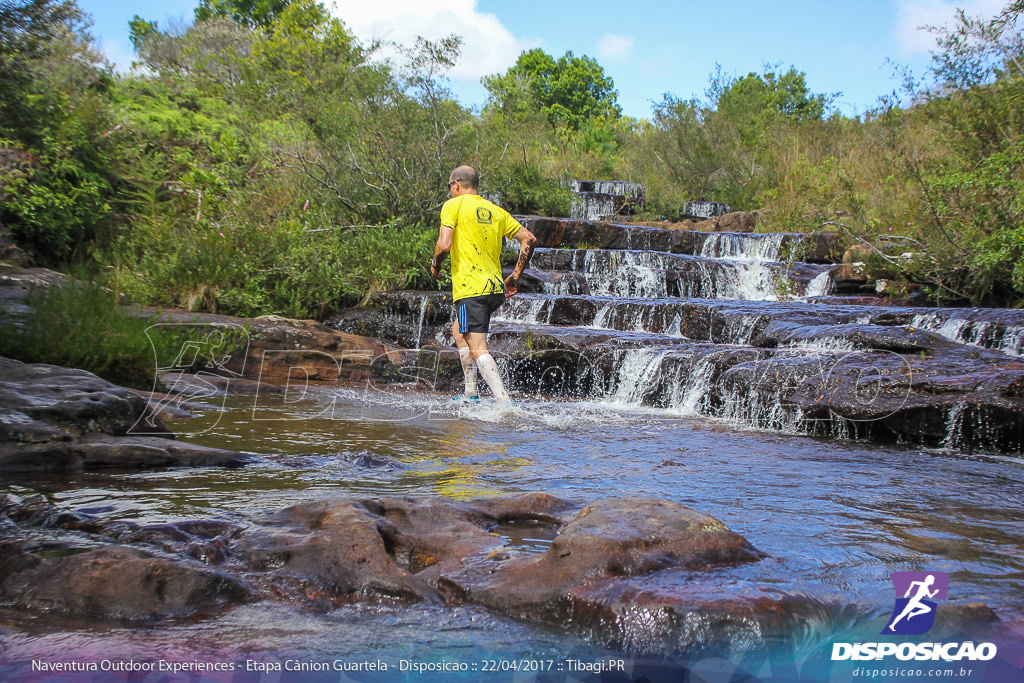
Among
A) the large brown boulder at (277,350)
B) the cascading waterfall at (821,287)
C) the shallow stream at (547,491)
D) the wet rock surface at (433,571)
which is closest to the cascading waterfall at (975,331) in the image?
the shallow stream at (547,491)

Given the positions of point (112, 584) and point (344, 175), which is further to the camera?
point (344, 175)

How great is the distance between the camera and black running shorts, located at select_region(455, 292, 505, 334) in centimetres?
628

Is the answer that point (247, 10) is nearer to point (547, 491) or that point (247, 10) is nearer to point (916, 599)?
point (547, 491)

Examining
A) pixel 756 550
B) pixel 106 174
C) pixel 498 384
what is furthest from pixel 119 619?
pixel 106 174

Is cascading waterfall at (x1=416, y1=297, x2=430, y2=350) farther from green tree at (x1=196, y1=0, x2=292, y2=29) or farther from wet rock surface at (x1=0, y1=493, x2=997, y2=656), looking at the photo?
green tree at (x1=196, y1=0, x2=292, y2=29)

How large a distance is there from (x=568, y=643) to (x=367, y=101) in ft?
42.3

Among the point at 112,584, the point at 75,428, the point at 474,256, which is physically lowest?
the point at 112,584

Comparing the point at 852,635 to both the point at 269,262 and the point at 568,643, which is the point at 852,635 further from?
the point at 269,262

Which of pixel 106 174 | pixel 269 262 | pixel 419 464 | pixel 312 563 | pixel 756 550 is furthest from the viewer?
pixel 106 174

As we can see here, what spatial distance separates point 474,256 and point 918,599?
452cm

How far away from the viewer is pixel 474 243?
6.21 m

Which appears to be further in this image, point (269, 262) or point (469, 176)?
point (269, 262)

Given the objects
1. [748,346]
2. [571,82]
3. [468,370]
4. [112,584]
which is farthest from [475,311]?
[571,82]

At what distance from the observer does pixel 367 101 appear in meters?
13.5
